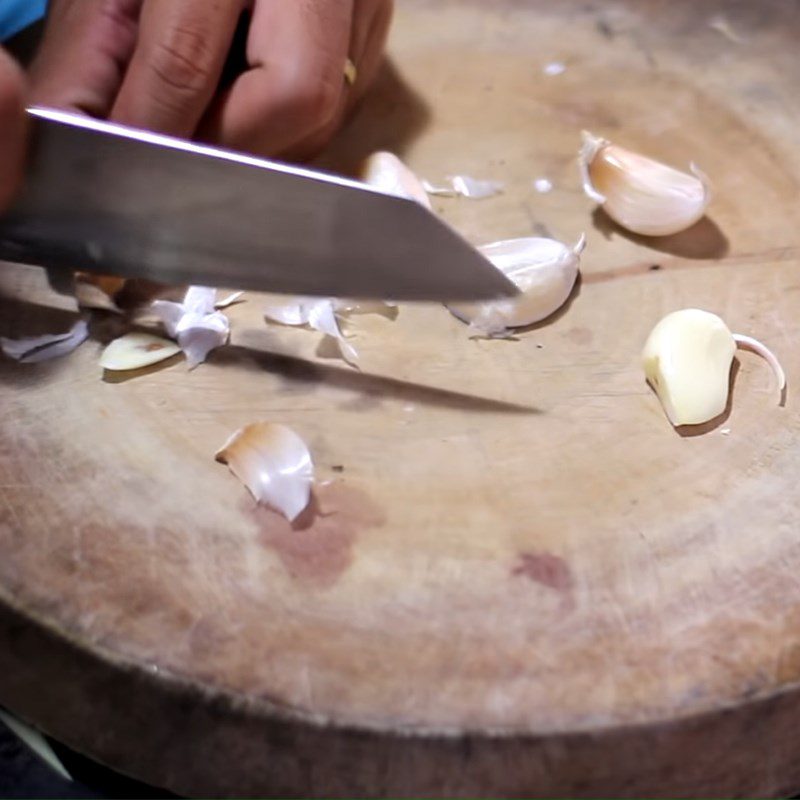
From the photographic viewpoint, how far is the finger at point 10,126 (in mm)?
493

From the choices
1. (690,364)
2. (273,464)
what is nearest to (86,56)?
(273,464)

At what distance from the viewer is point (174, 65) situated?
0.64 metres

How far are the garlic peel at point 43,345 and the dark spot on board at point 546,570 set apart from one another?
30 cm

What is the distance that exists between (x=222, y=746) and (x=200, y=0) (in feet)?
1.49

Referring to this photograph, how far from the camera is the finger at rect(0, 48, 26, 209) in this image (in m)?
0.49

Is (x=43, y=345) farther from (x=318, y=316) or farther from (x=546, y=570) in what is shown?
(x=546, y=570)

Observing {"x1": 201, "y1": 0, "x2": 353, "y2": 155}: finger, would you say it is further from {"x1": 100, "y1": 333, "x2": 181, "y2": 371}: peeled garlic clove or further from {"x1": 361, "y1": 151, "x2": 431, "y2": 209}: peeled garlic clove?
{"x1": 100, "y1": 333, "x2": 181, "y2": 371}: peeled garlic clove

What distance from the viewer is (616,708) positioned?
1.43 ft

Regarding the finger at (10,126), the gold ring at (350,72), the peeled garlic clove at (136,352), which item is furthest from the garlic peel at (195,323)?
the gold ring at (350,72)

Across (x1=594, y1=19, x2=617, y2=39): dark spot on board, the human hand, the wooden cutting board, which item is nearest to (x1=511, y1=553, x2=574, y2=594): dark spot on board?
the wooden cutting board

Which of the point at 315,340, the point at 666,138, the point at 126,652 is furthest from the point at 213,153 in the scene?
the point at 666,138

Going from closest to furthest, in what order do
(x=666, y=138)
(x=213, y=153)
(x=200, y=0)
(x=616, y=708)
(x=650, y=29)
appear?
(x=616, y=708)
(x=213, y=153)
(x=200, y=0)
(x=666, y=138)
(x=650, y=29)

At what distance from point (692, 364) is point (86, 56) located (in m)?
0.44

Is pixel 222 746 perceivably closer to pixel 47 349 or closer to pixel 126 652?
pixel 126 652
